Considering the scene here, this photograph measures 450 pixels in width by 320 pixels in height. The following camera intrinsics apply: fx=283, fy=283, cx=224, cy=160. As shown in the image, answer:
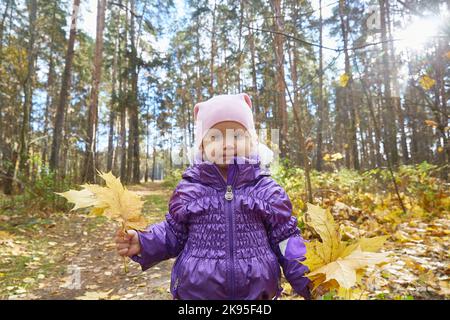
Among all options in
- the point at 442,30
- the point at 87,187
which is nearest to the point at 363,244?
the point at 87,187

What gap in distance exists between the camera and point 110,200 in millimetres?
978

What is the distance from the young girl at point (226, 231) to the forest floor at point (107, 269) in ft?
3.42

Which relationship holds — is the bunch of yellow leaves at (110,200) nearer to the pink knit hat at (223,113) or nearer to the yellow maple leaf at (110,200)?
the yellow maple leaf at (110,200)

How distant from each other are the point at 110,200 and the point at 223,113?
26.0 inches

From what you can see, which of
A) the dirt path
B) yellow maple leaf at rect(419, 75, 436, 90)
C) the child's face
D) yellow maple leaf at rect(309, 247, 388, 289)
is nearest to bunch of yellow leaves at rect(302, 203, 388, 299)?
yellow maple leaf at rect(309, 247, 388, 289)

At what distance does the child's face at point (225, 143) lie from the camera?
1276mm

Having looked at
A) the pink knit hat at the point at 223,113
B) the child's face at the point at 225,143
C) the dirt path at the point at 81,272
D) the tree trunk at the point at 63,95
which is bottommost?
the dirt path at the point at 81,272

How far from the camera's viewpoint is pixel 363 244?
0.85m

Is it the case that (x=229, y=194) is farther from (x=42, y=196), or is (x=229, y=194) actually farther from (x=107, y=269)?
(x=42, y=196)

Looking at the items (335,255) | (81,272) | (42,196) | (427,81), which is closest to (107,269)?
(81,272)

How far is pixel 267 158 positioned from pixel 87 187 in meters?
0.86

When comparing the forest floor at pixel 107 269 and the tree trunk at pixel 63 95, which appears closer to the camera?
the forest floor at pixel 107 269

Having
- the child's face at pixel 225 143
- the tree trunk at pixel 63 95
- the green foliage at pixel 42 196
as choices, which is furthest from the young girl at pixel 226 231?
the tree trunk at pixel 63 95

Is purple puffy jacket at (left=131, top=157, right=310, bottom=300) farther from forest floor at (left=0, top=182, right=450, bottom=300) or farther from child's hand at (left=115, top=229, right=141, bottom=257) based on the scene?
forest floor at (left=0, top=182, right=450, bottom=300)
